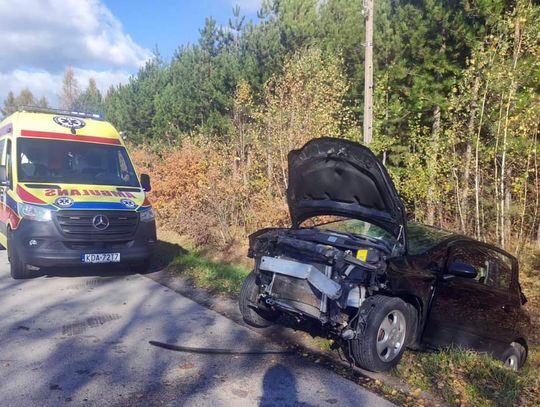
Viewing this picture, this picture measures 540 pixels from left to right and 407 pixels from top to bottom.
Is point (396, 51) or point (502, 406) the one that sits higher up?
point (396, 51)

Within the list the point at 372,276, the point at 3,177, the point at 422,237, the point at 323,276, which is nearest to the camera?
the point at 323,276

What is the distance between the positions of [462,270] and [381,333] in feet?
3.45

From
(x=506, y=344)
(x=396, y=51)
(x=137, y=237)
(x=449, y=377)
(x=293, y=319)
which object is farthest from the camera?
(x=396, y=51)

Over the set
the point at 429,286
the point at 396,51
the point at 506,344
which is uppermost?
the point at 396,51

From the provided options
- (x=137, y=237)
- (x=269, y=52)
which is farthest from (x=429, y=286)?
(x=269, y=52)

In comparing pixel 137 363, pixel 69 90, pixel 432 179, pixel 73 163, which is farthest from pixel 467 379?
pixel 69 90

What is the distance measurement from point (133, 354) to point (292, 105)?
901 cm

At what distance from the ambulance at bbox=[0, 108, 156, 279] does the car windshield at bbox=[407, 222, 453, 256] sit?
4.53 meters

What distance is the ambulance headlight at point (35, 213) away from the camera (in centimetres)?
763

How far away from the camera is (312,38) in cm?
1950

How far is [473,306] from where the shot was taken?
212 inches

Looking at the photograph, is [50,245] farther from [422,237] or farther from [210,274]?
[422,237]

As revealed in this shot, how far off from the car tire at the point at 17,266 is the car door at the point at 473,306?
6.12m

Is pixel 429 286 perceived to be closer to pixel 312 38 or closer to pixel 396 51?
pixel 396 51
